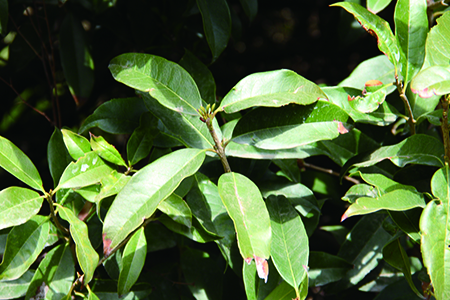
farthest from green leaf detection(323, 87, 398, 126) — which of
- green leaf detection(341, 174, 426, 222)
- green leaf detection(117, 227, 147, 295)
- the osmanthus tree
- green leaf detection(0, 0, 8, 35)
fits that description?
green leaf detection(0, 0, 8, 35)

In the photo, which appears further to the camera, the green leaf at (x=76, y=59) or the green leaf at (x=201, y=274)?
the green leaf at (x=76, y=59)

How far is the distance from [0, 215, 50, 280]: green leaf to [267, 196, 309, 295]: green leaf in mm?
403

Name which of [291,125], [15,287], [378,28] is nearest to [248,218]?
[291,125]

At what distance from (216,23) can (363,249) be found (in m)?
0.59

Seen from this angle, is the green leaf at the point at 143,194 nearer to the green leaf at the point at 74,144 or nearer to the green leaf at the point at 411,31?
the green leaf at the point at 74,144

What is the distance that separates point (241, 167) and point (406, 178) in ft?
1.06

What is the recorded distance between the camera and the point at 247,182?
1.75ft

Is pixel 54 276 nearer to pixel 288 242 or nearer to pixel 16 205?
pixel 16 205

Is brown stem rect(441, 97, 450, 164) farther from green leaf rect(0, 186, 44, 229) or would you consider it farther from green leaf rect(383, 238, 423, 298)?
green leaf rect(0, 186, 44, 229)

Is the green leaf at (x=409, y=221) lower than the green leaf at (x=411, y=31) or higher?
lower

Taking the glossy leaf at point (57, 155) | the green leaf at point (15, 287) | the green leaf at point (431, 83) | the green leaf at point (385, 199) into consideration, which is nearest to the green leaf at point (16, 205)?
the glossy leaf at point (57, 155)

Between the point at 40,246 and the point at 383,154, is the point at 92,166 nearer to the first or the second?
the point at 40,246

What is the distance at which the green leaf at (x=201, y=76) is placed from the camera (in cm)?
69

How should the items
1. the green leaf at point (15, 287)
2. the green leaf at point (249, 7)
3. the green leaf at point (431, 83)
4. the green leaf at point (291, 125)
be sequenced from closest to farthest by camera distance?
the green leaf at point (431, 83) → the green leaf at point (291, 125) → the green leaf at point (15, 287) → the green leaf at point (249, 7)
